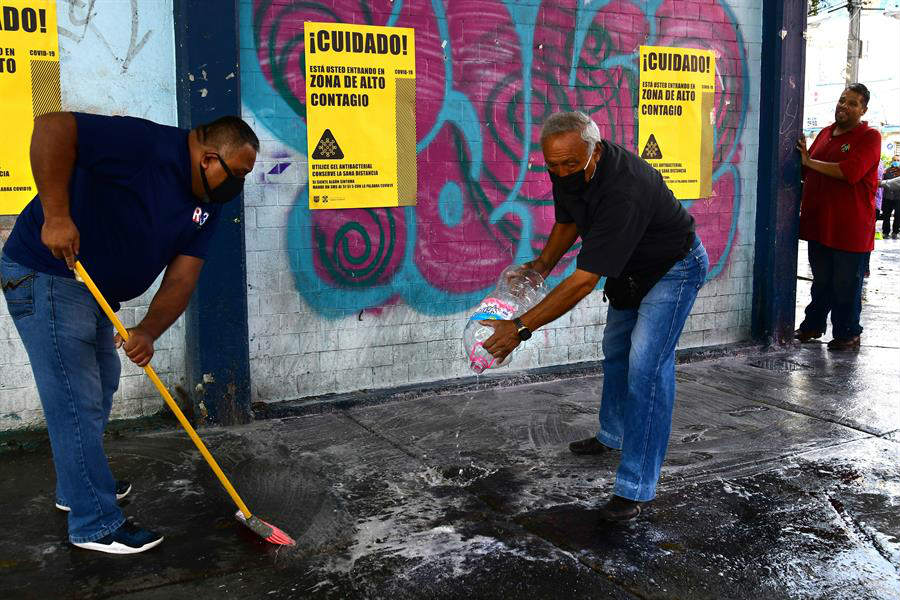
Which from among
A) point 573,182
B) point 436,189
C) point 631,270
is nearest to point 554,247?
point 631,270

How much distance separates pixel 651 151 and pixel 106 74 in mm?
4005

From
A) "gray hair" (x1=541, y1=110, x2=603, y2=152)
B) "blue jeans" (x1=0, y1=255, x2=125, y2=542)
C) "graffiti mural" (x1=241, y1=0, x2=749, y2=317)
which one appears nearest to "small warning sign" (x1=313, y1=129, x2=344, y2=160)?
"graffiti mural" (x1=241, y1=0, x2=749, y2=317)

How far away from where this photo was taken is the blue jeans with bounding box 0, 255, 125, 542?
3.34 m

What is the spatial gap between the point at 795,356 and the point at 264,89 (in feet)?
15.7

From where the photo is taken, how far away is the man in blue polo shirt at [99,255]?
327 centimetres

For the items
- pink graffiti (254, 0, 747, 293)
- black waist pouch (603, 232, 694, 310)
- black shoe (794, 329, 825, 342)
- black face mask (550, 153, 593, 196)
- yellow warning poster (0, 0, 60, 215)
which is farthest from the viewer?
black shoe (794, 329, 825, 342)

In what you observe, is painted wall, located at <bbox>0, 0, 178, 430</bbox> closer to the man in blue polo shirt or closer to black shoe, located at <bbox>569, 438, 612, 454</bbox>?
the man in blue polo shirt

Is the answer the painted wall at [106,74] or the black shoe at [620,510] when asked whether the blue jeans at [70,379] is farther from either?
the black shoe at [620,510]

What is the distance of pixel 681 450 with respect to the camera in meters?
4.86

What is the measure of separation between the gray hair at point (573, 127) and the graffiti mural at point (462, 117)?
221 centimetres

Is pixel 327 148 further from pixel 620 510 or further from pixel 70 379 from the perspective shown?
pixel 620 510

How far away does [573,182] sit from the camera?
376cm

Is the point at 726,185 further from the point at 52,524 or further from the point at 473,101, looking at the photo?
the point at 52,524

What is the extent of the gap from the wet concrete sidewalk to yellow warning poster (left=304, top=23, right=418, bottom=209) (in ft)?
4.69
